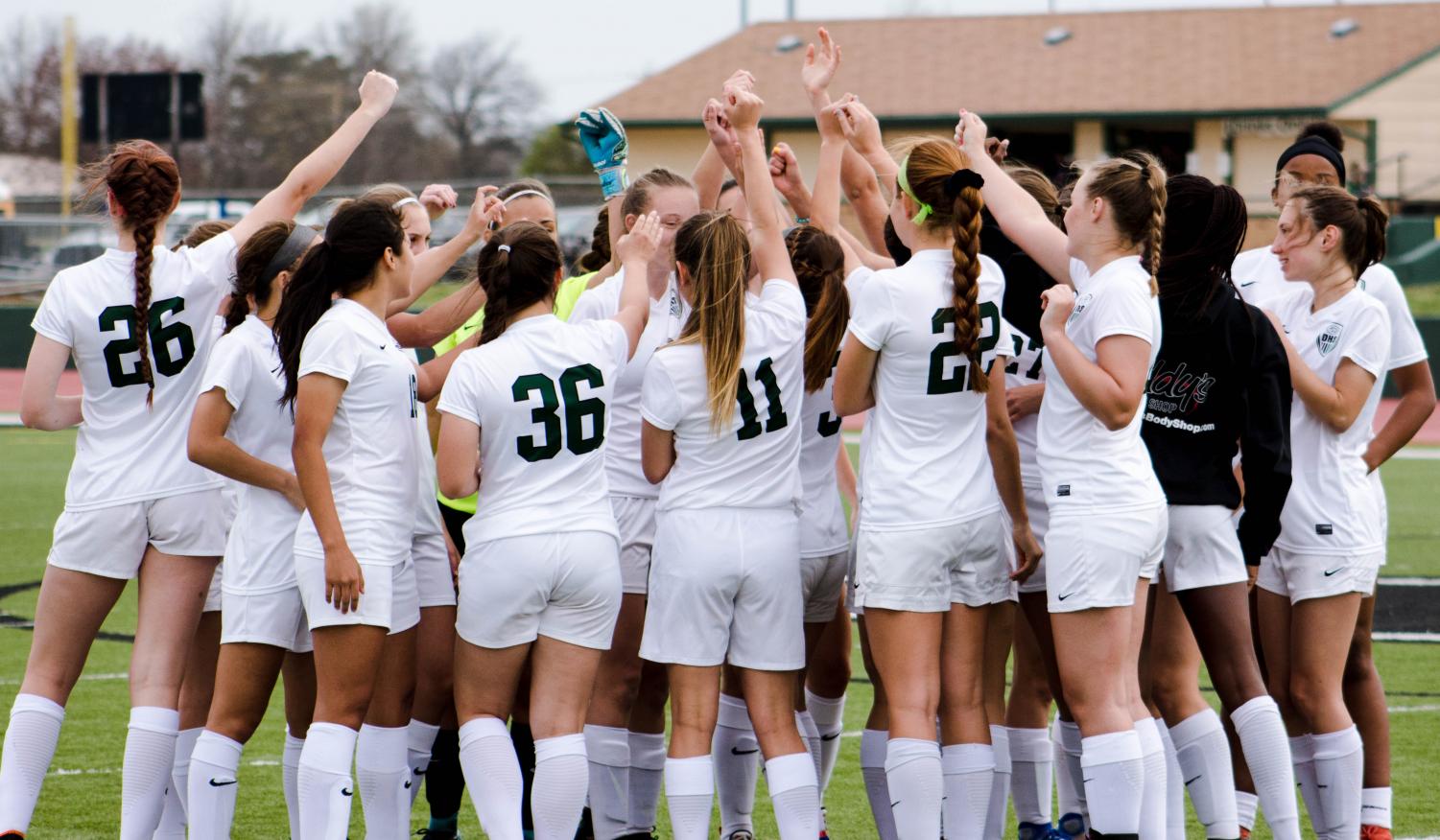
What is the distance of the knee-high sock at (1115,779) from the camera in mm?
4148

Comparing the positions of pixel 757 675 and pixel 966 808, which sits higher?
pixel 757 675

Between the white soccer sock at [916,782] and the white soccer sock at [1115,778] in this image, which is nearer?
the white soccer sock at [1115,778]

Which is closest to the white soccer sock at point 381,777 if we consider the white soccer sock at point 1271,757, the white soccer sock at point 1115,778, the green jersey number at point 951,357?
the green jersey number at point 951,357

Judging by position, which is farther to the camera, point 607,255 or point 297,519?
point 607,255

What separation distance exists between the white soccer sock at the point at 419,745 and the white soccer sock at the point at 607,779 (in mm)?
496

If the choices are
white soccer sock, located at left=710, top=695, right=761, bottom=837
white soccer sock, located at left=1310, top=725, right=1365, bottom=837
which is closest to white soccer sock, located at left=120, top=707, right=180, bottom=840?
white soccer sock, located at left=710, top=695, right=761, bottom=837

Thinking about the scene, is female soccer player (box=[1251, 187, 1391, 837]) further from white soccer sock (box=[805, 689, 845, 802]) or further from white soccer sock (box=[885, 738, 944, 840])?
white soccer sock (box=[805, 689, 845, 802])

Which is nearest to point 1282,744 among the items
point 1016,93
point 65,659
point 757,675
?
point 757,675

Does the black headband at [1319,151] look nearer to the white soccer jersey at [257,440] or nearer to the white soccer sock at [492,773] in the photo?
the white soccer sock at [492,773]

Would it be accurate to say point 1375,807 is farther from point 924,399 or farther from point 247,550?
point 247,550

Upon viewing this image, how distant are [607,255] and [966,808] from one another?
2452mm

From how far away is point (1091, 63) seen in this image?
3816 cm

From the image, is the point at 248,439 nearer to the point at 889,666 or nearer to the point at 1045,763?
the point at 889,666

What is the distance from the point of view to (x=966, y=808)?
4.48 metres
